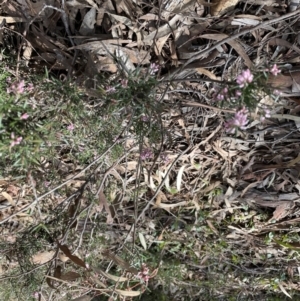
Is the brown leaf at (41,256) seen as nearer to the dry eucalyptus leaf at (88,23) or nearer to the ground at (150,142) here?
the ground at (150,142)

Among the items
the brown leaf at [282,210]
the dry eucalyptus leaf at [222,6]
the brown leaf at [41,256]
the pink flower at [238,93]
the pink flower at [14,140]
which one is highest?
the pink flower at [14,140]

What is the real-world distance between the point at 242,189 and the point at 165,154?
0.92 feet

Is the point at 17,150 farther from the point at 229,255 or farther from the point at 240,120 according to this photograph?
the point at 229,255

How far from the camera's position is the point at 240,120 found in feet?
2.24

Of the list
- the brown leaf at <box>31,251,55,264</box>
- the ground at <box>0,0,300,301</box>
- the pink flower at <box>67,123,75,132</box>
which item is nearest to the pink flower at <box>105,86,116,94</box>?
the ground at <box>0,0,300,301</box>

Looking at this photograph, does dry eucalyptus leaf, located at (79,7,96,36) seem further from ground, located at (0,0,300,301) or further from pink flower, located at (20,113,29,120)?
pink flower, located at (20,113,29,120)

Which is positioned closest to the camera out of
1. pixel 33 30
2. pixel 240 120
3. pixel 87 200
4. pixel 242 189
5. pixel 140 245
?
pixel 240 120

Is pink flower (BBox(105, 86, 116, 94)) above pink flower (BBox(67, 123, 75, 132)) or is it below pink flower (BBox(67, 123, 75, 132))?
above

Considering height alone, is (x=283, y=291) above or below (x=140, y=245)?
below

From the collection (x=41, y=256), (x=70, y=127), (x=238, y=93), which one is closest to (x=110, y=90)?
(x=70, y=127)

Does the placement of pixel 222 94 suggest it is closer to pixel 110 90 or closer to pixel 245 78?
pixel 245 78

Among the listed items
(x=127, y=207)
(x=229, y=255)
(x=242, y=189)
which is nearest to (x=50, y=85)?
(x=127, y=207)

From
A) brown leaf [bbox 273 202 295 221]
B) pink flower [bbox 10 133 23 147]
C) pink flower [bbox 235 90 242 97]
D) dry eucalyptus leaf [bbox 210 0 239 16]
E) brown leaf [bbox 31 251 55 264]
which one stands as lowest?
brown leaf [bbox 273 202 295 221]

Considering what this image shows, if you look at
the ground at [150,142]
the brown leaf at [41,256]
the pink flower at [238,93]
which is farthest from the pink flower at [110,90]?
the brown leaf at [41,256]
